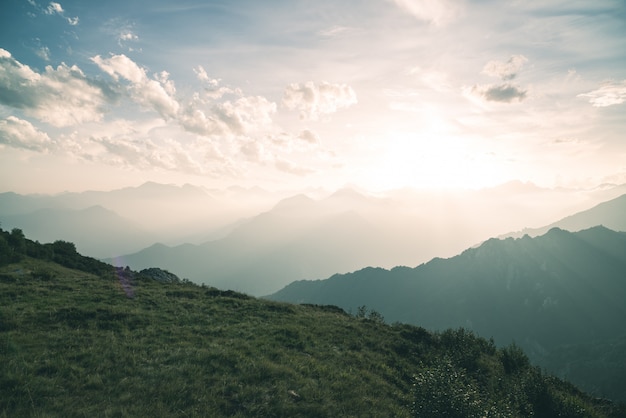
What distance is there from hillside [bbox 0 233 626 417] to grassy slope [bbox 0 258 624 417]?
60mm

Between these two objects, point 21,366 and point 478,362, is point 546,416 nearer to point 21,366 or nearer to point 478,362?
point 478,362

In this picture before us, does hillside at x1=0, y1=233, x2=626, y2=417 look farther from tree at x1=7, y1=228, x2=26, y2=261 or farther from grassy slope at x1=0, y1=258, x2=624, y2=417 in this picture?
tree at x1=7, y1=228, x2=26, y2=261

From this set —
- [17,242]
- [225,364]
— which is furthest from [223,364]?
[17,242]

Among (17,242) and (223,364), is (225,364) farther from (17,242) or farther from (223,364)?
(17,242)

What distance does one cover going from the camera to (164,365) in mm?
12711

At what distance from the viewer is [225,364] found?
44.9 ft

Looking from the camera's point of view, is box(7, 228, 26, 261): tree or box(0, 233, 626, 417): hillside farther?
box(7, 228, 26, 261): tree

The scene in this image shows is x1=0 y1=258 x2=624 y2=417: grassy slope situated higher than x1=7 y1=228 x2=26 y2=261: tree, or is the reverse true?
x1=7 y1=228 x2=26 y2=261: tree

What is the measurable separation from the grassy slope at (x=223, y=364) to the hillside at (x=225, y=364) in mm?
→ 60

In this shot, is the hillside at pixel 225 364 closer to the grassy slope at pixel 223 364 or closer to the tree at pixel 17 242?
the grassy slope at pixel 223 364

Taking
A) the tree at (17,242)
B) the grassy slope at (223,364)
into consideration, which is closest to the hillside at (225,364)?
the grassy slope at (223,364)

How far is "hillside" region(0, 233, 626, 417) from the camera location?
409 inches

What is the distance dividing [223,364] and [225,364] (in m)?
0.09

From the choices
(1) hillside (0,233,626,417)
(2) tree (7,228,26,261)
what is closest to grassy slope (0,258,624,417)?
(1) hillside (0,233,626,417)
